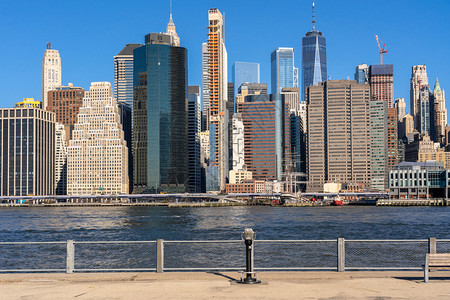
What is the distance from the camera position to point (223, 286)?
21547 mm

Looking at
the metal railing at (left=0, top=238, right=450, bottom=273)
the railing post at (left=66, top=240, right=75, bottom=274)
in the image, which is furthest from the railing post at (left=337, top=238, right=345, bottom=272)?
the metal railing at (left=0, top=238, right=450, bottom=273)

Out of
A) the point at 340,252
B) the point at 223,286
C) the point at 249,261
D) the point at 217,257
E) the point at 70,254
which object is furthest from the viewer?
the point at 217,257

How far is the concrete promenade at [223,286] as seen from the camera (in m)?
19.9

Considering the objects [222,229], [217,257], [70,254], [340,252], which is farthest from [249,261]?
[222,229]

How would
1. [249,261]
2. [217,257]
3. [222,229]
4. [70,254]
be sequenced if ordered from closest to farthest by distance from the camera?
[249,261]
[70,254]
[217,257]
[222,229]

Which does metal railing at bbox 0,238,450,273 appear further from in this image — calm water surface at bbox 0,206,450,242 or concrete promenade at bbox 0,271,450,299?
calm water surface at bbox 0,206,450,242

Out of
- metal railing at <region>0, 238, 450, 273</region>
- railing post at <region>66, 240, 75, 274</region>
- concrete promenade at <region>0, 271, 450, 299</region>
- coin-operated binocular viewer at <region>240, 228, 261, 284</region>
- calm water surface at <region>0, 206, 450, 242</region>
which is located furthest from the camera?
calm water surface at <region>0, 206, 450, 242</region>

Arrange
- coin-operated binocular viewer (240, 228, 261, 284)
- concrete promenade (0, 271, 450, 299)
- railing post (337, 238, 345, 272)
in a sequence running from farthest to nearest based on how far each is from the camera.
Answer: railing post (337, 238, 345, 272), coin-operated binocular viewer (240, 228, 261, 284), concrete promenade (0, 271, 450, 299)

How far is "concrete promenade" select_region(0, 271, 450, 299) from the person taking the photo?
19.9 m

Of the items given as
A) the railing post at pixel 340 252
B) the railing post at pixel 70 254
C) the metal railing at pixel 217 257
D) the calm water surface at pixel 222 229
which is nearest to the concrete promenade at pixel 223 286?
the railing post at pixel 340 252

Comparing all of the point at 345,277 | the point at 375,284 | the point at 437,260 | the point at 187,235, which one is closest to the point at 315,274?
the point at 345,277

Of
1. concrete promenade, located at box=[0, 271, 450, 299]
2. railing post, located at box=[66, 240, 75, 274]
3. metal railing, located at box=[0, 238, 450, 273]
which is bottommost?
metal railing, located at box=[0, 238, 450, 273]

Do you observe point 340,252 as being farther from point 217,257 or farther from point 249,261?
point 217,257

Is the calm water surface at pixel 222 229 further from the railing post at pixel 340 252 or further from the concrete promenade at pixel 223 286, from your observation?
the concrete promenade at pixel 223 286
